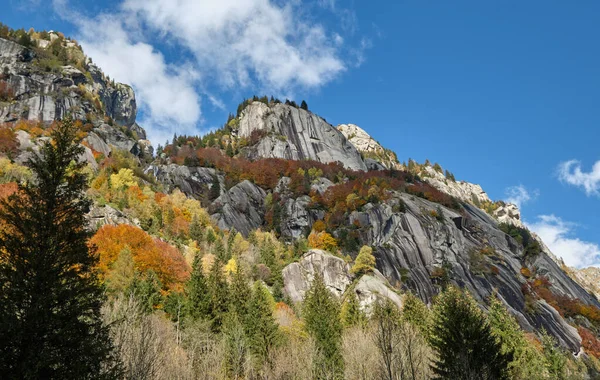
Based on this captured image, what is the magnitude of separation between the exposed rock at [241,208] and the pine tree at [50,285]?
3255 inches

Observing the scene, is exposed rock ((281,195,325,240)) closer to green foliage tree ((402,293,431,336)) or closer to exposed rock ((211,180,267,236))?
exposed rock ((211,180,267,236))

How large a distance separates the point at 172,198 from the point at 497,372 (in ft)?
257

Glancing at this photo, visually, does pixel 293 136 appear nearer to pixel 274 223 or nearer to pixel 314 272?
pixel 274 223

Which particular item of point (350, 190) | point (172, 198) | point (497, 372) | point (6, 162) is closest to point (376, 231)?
point (350, 190)

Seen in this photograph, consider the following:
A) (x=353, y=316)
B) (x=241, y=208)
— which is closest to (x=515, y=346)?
(x=353, y=316)

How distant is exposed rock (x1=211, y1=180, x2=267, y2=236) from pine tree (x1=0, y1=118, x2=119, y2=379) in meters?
82.7

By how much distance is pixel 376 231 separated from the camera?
9344 centimetres

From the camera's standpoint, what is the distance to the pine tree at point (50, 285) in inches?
458

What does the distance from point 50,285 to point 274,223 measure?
91.5 metres

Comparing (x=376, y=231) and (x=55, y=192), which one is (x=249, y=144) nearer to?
(x=376, y=231)

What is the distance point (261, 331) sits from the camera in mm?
32500

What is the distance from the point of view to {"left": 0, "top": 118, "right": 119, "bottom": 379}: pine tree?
11.6 metres

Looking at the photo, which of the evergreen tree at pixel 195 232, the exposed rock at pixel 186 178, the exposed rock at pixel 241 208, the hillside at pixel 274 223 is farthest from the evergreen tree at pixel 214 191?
the evergreen tree at pixel 195 232

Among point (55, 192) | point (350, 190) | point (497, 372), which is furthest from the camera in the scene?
point (350, 190)
